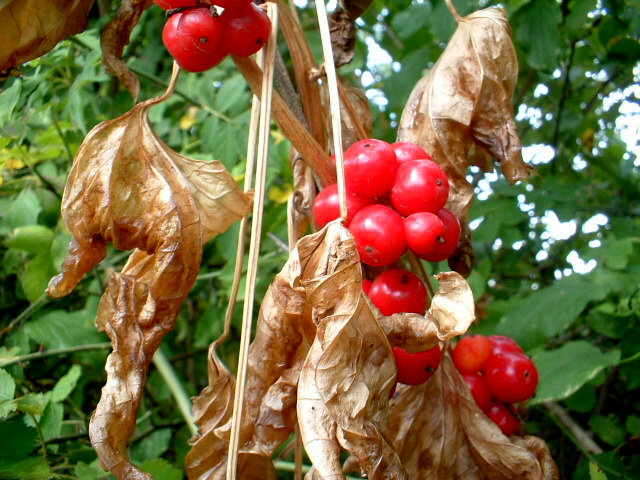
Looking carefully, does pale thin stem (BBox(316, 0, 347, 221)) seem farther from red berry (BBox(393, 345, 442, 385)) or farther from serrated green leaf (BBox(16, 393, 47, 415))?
serrated green leaf (BBox(16, 393, 47, 415))

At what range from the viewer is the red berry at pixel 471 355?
1214 mm

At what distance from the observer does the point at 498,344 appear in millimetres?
1260

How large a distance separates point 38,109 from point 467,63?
98 cm

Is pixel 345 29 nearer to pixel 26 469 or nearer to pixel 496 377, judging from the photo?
pixel 496 377

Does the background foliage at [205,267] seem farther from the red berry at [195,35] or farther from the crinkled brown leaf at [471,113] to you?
the crinkled brown leaf at [471,113]

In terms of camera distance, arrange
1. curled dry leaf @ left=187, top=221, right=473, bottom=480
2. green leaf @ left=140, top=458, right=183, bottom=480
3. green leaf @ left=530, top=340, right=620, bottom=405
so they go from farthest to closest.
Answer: green leaf @ left=530, top=340, right=620, bottom=405, green leaf @ left=140, top=458, right=183, bottom=480, curled dry leaf @ left=187, top=221, right=473, bottom=480

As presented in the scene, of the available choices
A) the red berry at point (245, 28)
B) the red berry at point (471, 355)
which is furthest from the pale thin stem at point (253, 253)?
the red berry at point (471, 355)

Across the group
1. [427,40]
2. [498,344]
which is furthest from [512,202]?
[498,344]

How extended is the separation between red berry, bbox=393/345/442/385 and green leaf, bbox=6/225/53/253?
3.87 feet

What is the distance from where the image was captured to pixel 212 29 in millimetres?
779

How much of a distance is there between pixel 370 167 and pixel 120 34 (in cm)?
39

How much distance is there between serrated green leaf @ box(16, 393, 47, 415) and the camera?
109 cm

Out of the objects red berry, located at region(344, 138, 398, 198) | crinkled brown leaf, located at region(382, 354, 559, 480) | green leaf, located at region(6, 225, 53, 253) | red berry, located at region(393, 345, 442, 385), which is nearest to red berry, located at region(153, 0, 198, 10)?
red berry, located at region(344, 138, 398, 198)

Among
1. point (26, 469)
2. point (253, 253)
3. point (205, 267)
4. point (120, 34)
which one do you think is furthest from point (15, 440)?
point (205, 267)
